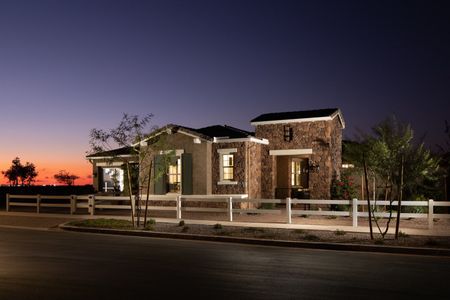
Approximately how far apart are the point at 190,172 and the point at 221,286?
1807 cm

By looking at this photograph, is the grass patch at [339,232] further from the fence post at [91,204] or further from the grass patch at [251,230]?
the fence post at [91,204]

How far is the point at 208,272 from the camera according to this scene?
10.3 meters

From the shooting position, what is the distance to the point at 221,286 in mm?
8914

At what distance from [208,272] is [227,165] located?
16.7 metres

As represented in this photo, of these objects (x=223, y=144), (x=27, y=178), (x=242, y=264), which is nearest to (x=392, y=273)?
(x=242, y=264)

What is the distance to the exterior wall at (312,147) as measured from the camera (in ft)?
88.0

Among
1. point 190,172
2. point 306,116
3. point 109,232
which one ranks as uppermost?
point 306,116

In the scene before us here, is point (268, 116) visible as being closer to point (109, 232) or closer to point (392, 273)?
point (109, 232)

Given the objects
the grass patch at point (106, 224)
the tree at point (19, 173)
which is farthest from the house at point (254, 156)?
the tree at point (19, 173)

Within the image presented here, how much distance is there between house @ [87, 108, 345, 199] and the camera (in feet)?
87.1

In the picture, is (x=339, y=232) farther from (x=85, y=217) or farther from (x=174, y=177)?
(x=174, y=177)

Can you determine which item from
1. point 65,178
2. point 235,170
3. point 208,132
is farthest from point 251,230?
point 65,178

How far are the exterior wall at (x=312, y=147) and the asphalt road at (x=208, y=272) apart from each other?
12791 millimetres

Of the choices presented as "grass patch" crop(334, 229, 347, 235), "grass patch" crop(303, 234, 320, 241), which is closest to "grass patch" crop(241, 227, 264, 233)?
"grass patch" crop(303, 234, 320, 241)
